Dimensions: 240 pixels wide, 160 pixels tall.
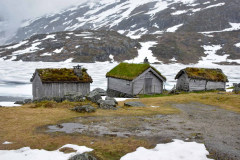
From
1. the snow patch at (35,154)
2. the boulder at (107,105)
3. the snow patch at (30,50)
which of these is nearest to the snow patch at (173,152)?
the snow patch at (35,154)

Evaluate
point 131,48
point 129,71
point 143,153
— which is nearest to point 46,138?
point 143,153

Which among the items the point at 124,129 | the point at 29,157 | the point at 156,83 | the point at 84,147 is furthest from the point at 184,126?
the point at 156,83

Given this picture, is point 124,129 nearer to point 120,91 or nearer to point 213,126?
point 213,126

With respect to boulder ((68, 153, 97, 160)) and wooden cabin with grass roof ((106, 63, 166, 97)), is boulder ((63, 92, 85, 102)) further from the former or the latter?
boulder ((68, 153, 97, 160))

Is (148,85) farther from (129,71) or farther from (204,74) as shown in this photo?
(204,74)

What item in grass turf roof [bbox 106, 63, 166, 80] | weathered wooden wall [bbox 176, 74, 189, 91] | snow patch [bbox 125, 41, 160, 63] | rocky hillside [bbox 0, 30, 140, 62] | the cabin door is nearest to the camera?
grass turf roof [bbox 106, 63, 166, 80]

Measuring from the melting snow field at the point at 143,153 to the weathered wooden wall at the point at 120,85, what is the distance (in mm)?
24430

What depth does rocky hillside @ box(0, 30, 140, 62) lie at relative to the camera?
469 ft

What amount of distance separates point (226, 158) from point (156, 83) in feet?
91.0

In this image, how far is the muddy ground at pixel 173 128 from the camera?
38.2 feet

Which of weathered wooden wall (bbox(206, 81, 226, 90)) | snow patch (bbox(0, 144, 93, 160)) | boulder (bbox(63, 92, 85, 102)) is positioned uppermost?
weathered wooden wall (bbox(206, 81, 226, 90))

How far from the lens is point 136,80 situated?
3519 cm

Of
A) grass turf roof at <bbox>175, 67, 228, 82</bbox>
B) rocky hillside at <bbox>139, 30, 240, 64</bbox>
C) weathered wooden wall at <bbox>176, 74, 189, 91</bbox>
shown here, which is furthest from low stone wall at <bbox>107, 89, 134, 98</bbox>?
rocky hillside at <bbox>139, 30, 240, 64</bbox>

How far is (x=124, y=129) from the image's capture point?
14.1 metres
